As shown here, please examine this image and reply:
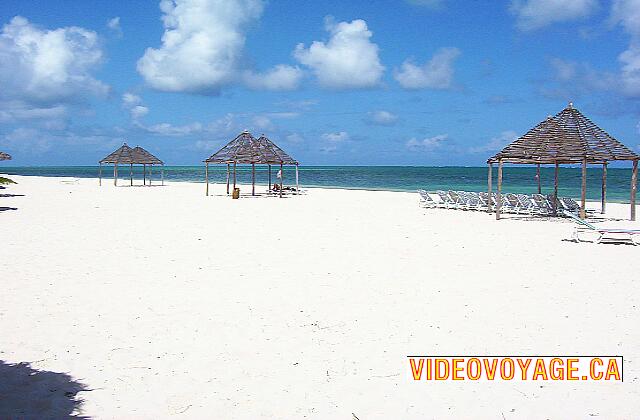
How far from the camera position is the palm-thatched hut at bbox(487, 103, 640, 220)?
1462cm

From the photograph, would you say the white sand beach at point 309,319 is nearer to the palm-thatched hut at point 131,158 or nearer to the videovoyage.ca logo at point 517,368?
the videovoyage.ca logo at point 517,368

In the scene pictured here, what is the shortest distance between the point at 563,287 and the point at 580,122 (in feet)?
33.3

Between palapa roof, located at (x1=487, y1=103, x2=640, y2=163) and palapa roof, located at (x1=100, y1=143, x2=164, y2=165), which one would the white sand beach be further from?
palapa roof, located at (x1=100, y1=143, x2=164, y2=165)

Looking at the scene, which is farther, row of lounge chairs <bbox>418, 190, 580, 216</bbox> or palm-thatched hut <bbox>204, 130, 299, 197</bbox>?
palm-thatched hut <bbox>204, 130, 299, 197</bbox>

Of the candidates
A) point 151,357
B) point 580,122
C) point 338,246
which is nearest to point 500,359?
point 151,357

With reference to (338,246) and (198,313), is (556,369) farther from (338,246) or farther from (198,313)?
(338,246)

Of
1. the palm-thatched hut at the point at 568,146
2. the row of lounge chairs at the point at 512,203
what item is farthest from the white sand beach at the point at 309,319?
the row of lounge chairs at the point at 512,203

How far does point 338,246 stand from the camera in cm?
967

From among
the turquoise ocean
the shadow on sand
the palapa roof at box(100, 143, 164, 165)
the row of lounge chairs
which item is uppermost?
the palapa roof at box(100, 143, 164, 165)

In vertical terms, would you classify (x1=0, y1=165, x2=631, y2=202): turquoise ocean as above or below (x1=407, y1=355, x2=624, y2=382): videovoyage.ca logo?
above

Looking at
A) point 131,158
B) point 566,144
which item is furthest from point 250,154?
point 566,144

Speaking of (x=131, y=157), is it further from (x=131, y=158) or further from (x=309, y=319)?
(x=309, y=319)

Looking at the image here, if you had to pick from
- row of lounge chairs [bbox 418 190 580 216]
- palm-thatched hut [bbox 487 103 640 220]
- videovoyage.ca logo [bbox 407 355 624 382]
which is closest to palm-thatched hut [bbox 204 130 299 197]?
row of lounge chairs [bbox 418 190 580 216]

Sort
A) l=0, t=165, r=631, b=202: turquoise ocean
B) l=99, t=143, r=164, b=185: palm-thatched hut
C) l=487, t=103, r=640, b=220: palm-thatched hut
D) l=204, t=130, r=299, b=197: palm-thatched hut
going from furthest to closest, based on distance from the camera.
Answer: l=0, t=165, r=631, b=202: turquoise ocean
l=99, t=143, r=164, b=185: palm-thatched hut
l=204, t=130, r=299, b=197: palm-thatched hut
l=487, t=103, r=640, b=220: palm-thatched hut
